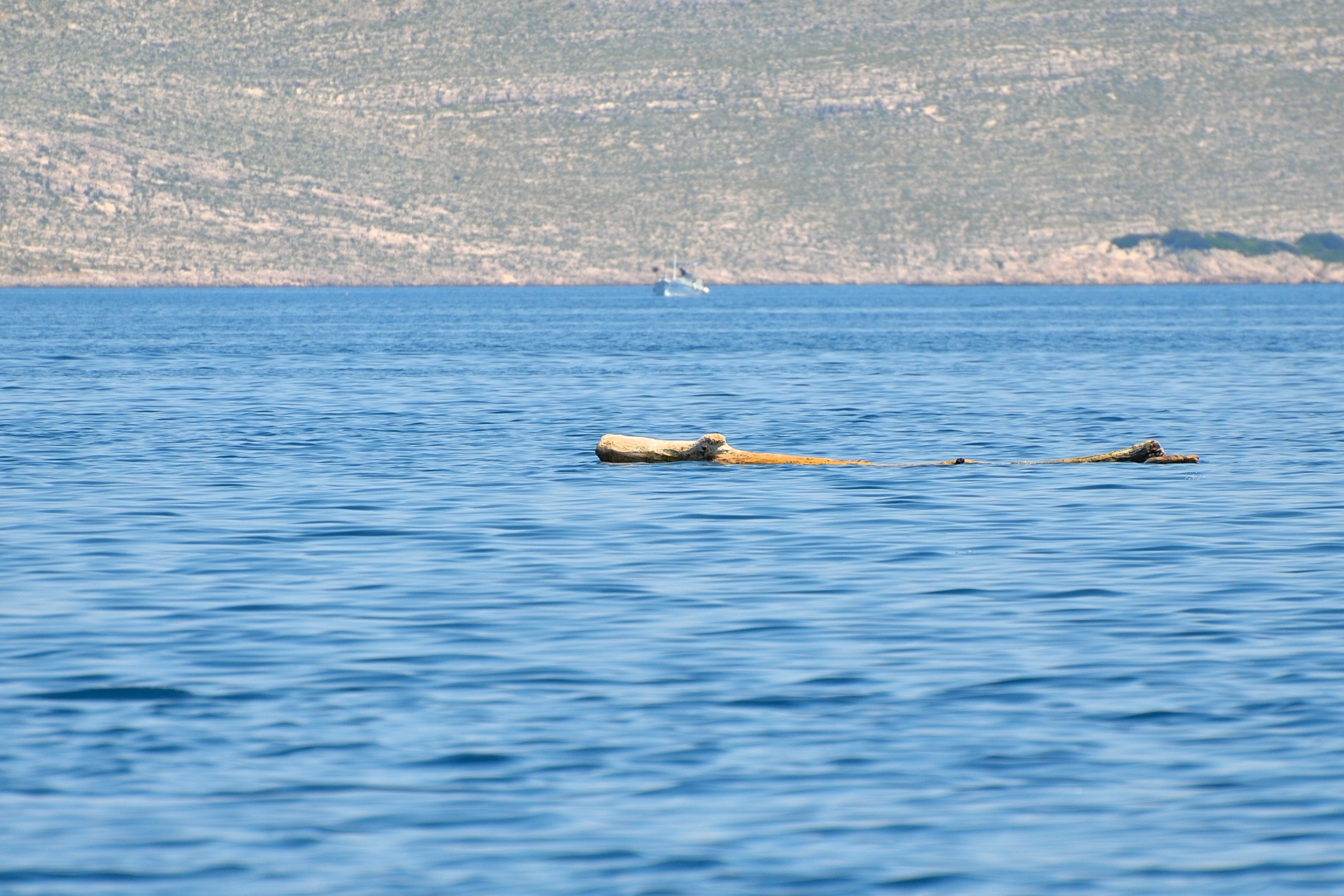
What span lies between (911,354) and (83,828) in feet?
235

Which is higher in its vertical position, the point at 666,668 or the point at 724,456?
the point at 724,456

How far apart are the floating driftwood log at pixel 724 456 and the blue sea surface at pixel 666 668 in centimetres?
36

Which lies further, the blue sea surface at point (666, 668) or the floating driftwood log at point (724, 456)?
the floating driftwood log at point (724, 456)

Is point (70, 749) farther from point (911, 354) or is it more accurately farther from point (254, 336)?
point (254, 336)

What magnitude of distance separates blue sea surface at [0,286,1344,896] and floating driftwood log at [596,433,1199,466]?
36 centimetres

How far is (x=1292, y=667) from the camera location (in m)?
14.7

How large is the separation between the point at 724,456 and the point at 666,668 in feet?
47.3

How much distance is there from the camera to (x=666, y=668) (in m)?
14.7

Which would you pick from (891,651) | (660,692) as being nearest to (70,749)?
(660,692)

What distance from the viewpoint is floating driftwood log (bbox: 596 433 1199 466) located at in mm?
28219

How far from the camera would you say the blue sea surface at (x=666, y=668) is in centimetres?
1045

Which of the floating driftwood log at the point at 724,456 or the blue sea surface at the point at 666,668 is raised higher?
the floating driftwood log at the point at 724,456

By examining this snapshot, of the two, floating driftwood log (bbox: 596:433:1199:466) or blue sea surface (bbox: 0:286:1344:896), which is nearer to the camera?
blue sea surface (bbox: 0:286:1344:896)

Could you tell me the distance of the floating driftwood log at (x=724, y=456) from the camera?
28.2 m
